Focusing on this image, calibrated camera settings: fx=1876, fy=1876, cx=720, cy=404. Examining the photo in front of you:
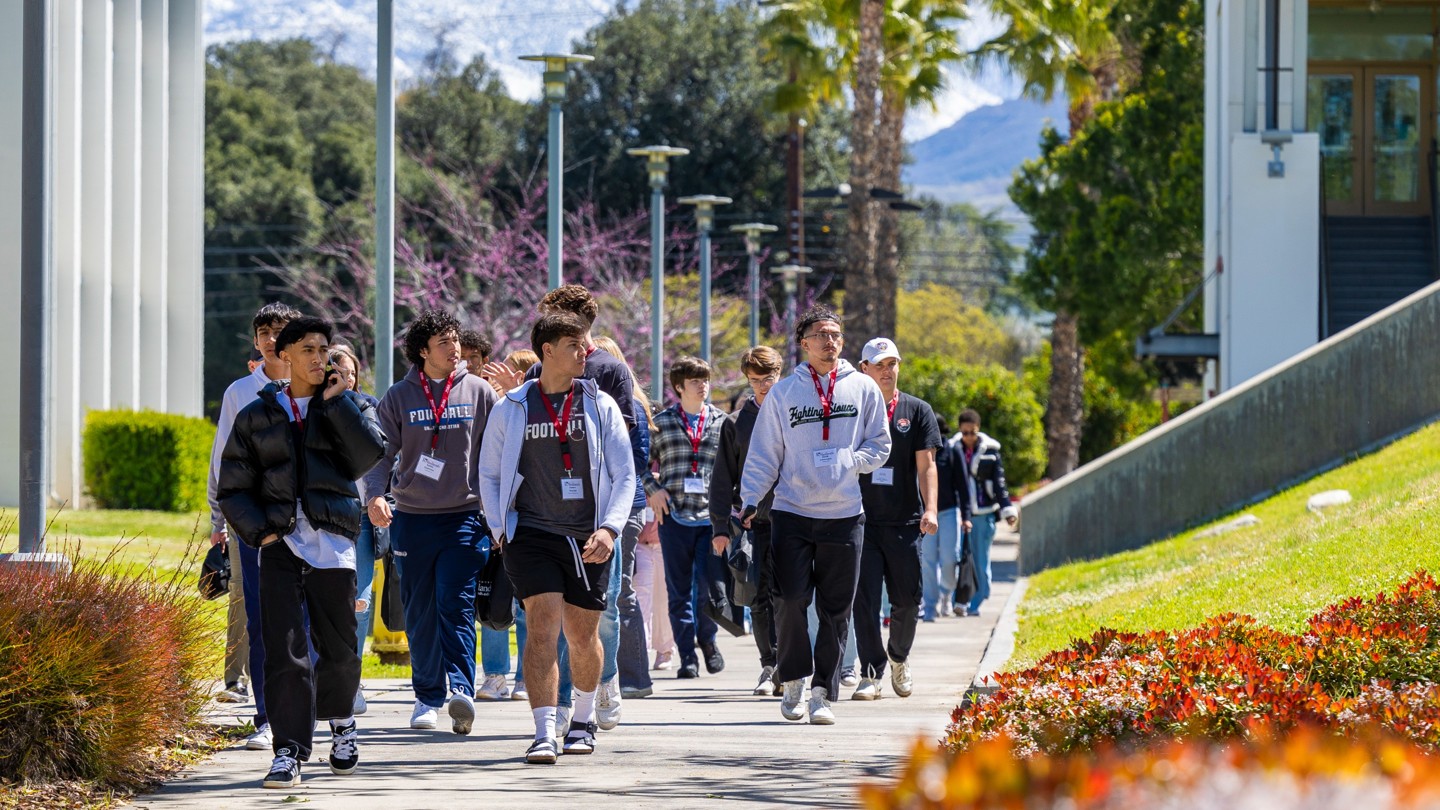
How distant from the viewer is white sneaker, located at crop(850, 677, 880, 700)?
10.3m

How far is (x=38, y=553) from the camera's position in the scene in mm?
8250

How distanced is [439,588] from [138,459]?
1945 centimetres

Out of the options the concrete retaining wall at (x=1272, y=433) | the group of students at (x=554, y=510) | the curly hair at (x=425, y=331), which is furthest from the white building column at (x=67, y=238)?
the curly hair at (x=425, y=331)

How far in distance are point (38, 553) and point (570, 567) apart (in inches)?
95.3

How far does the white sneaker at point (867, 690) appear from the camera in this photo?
10289 mm

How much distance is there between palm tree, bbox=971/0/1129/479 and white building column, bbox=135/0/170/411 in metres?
15.1

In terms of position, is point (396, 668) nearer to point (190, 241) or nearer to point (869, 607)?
point (869, 607)

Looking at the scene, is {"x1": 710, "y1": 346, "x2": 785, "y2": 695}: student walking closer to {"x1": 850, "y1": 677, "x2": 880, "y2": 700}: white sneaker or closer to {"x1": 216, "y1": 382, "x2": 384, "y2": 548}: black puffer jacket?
{"x1": 850, "y1": 677, "x2": 880, "y2": 700}: white sneaker

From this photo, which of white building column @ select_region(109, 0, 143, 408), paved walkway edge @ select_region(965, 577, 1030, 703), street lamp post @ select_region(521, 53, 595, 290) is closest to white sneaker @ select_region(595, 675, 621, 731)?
paved walkway edge @ select_region(965, 577, 1030, 703)

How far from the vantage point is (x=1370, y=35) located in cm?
2933

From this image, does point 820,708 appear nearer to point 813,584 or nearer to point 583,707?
point 813,584

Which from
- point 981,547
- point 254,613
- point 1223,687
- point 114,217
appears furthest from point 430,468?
point 114,217

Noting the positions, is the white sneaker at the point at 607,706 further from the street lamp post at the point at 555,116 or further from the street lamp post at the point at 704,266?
the street lamp post at the point at 704,266

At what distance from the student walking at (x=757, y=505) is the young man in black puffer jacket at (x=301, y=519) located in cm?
249
